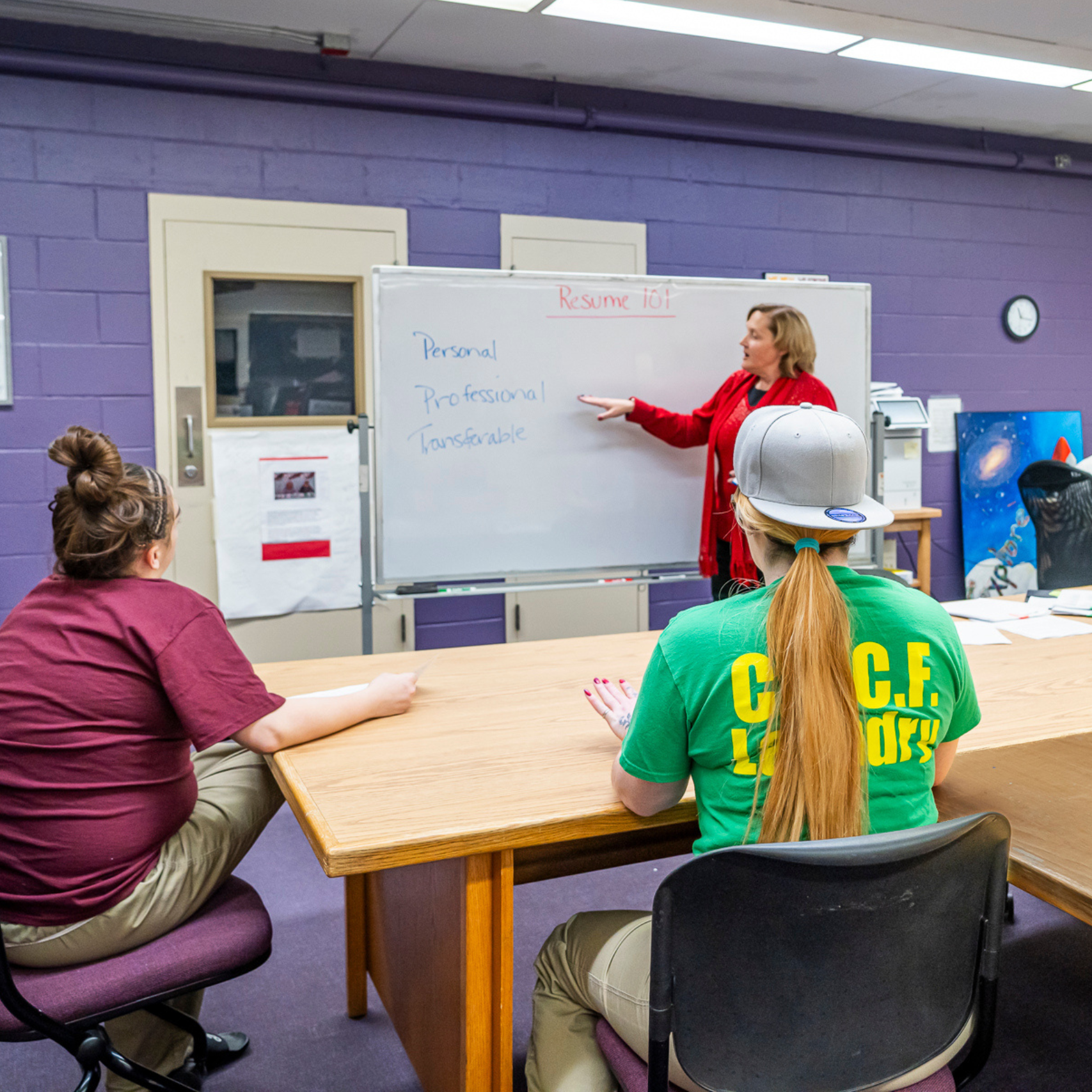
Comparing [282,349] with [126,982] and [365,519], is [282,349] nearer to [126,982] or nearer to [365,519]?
[365,519]

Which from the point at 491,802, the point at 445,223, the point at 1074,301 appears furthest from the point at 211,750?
the point at 1074,301

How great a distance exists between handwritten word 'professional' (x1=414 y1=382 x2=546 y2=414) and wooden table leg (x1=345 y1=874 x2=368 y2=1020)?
152 cm

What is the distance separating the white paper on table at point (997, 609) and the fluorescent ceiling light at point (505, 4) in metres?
2.25

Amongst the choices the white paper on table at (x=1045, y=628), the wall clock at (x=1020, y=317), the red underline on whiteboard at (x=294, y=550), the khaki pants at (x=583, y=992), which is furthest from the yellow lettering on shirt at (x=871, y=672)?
the wall clock at (x=1020, y=317)

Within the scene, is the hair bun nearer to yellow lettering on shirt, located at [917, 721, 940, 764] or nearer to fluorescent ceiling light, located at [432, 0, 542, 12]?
yellow lettering on shirt, located at [917, 721, 940, 764]

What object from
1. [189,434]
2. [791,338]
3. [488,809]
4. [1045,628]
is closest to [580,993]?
[488,809]

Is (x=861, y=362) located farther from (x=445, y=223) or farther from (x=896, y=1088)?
(x=896, y=1088)

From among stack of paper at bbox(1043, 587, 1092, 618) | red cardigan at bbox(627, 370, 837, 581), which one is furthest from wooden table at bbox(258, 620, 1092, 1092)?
red cardigan at bbox(627, 370, 837, 581)

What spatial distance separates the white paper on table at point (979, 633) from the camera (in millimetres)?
2195

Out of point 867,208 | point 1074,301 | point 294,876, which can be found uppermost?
point 867,208

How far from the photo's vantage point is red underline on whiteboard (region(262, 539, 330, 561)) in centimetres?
374

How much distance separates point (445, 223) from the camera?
3.88m

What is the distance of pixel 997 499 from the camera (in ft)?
16.5

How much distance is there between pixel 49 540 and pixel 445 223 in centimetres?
187
